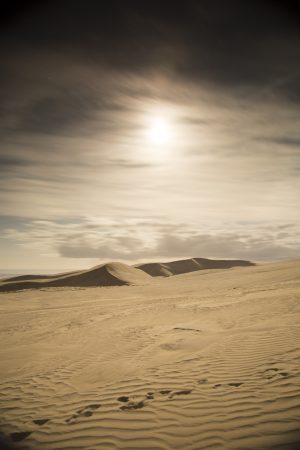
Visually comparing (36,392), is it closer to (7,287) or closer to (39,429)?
(39,429)

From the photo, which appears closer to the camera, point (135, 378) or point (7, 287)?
point (135, 378)

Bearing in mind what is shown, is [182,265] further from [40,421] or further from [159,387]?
[40,421]

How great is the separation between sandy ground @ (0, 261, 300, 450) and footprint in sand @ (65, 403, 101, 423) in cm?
2

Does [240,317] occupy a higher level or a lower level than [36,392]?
higher

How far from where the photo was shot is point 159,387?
6055 millimetres

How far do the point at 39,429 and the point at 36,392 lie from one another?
166 centimetres

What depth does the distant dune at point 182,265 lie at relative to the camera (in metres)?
91.9

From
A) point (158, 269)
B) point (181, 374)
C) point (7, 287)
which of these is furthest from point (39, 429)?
point (158, 269)

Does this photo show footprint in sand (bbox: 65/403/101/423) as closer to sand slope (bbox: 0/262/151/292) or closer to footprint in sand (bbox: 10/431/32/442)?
footprint in sand (bbox: 10/431/32/442)

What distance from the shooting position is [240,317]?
38.8 feet

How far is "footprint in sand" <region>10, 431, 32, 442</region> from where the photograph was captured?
4805 millimetres

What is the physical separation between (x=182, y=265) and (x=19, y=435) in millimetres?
98316

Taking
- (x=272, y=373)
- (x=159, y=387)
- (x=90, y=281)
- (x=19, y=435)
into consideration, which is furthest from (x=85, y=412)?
(x=90, y=281)

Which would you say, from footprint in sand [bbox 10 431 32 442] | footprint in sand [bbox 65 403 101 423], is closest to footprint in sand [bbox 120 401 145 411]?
footprint in sand [bbox 65 403 101 423]
